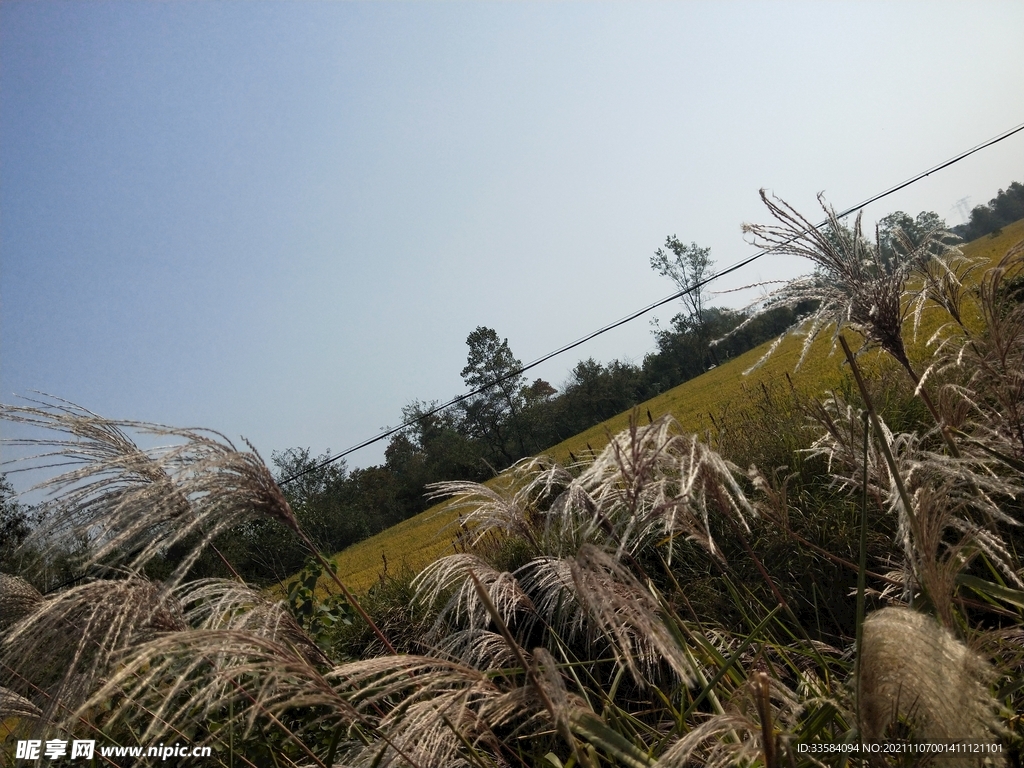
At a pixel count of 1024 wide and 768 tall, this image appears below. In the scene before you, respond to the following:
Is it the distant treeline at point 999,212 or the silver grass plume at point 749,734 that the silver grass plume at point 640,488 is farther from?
the distant treeline at point 999,212

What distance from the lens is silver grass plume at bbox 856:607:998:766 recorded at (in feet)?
3.66

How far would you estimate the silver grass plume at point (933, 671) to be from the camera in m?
1.12

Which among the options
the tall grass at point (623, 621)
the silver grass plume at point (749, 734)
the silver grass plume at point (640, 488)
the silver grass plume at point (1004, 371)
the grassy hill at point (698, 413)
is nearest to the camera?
the silver grass plume at point (749, 734)

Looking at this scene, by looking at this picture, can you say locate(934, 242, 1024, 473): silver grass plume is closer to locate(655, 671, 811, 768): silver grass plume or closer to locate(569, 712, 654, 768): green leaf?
locate(655, 671, 811, 768): silver grass plume

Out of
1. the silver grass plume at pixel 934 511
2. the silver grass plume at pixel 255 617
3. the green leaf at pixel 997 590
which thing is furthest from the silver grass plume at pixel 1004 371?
the silver grass plume at pixel 255 617

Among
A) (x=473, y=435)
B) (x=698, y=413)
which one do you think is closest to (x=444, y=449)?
(x=473, y=435)

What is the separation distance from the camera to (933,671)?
1128mm

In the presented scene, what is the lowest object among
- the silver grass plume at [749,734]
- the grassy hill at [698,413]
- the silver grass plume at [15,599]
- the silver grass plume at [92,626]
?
the grassy hill at [698,413]

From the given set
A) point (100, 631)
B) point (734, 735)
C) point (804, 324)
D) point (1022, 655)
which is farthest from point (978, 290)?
point (100, 631)

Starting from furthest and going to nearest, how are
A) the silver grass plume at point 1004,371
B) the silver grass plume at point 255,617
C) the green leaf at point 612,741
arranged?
the silver grass plume at point 1004,371, the silver grass plume at point 255,617, the green leaf at point 612,741

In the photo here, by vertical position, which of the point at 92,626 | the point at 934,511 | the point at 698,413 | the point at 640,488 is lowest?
the point at 698,413

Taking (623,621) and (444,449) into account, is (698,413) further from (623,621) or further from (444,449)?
(444,449)

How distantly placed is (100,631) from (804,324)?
7.36 feet

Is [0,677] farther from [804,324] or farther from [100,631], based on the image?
[804,324]
